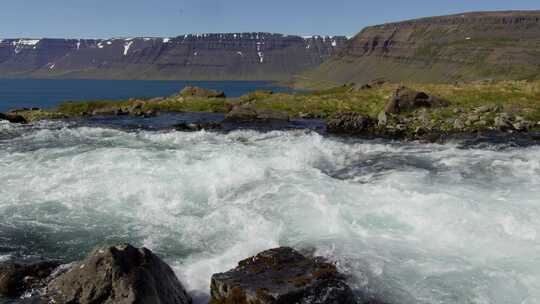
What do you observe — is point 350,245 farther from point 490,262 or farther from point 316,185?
point 316,185

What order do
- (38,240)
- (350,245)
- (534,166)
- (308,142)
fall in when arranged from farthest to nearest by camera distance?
(308,142)
(534,166)
(38,240)
(350,245)

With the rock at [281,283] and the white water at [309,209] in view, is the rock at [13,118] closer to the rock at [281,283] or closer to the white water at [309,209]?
the white water at [309,209]

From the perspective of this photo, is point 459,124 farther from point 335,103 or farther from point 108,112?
point 108,112

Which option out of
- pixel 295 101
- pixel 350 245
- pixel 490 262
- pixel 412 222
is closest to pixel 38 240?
pixel 350 245

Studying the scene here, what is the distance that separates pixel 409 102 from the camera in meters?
50.2

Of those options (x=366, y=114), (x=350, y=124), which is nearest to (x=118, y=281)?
(x=350, y=124)

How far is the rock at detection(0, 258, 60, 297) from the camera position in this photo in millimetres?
14148

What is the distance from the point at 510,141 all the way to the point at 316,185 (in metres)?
19.8

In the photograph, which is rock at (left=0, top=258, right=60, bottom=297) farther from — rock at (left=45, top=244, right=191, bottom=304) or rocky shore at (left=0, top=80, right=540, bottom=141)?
rocky shore at (left=0, top=80, right=540, bottom=141)

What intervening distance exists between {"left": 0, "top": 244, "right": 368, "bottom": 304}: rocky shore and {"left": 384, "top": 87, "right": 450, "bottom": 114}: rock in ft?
123

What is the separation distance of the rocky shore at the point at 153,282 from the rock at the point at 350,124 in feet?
96.5

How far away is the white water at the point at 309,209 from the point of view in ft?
52.4

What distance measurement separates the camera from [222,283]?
13.4 meters

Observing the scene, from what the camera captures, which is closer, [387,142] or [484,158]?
[484,158]
